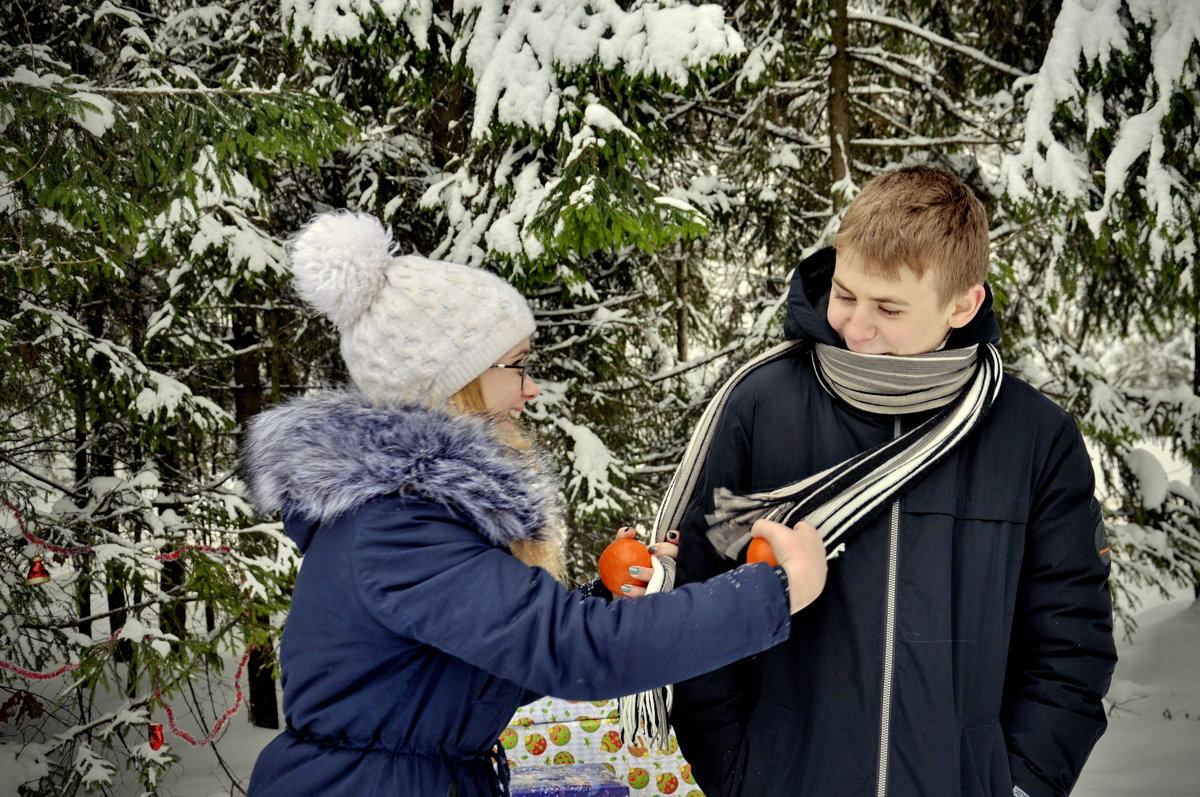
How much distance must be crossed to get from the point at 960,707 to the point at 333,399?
4.58 feet

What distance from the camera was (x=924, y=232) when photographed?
5.99ft

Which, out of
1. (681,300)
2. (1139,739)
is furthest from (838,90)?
(1139,739)

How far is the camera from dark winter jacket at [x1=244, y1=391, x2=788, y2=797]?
4.96 ft

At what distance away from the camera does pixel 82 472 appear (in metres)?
7.43

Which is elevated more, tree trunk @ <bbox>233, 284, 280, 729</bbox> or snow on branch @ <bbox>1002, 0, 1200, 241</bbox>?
snow on branch @ <bbox>1002, 0, 1200, 241</bbox>

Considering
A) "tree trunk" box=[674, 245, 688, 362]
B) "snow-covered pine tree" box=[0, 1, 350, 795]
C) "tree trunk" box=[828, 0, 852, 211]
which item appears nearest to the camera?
"snow-covered pine tree" box=[0, 1, 350, 795]

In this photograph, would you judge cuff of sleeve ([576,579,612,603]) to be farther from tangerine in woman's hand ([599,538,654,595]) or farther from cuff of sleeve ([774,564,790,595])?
cuff of sleeve ([774,564,790,595])

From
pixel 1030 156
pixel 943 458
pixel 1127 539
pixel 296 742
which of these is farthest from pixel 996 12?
pixel 296 742

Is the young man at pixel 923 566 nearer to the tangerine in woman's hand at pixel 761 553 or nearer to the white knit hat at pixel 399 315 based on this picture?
the tangerine in woman's hand at pixel 761 553

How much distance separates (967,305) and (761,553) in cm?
72

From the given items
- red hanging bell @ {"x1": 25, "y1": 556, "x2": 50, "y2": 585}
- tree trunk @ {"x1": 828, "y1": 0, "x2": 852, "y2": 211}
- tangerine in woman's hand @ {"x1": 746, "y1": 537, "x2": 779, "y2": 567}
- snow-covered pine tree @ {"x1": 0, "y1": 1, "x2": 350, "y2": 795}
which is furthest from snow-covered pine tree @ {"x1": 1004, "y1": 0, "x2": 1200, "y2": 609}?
red hanging bell @ {"x1": 25, "y1": 556, "x2": 50, "y2": 585}

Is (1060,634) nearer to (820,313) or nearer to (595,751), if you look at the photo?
(820,313)

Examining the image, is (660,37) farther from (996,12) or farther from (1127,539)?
(1127,539)

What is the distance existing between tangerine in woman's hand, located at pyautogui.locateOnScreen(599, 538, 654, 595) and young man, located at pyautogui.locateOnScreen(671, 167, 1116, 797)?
0.13 m
